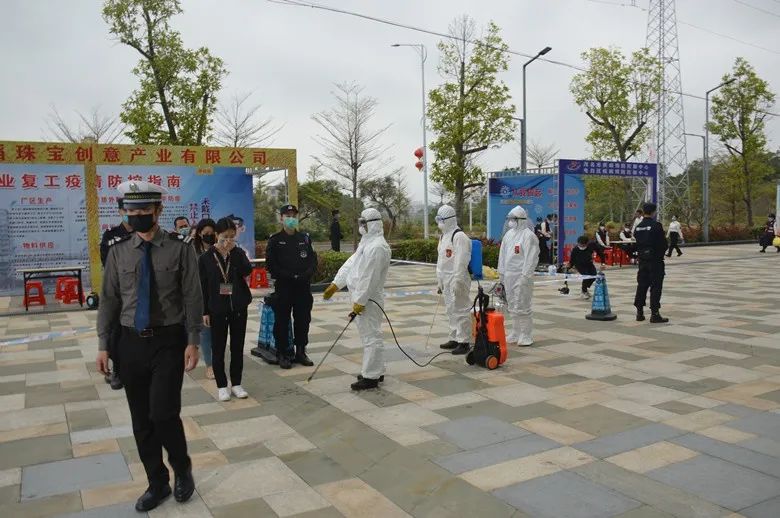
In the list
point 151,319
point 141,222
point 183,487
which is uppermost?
point 141,222

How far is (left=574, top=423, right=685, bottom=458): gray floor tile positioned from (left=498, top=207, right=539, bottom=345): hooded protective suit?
317cm

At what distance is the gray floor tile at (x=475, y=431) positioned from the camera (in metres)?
4.64

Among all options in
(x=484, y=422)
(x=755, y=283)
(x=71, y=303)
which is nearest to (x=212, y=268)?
(x=484, y=422)

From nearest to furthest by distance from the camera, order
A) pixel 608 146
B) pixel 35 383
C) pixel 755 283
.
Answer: pixel 35 383 → pixel 755 283 → pixel 608 146

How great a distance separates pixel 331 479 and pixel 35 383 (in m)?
4.07

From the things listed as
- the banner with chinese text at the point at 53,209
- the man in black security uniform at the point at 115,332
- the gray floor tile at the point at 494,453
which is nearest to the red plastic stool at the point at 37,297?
the banner with chinese text at the point at 53,209

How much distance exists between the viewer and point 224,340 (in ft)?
19.2

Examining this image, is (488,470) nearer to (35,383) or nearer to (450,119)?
(35,383)

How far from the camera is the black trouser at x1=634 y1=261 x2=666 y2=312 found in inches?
376

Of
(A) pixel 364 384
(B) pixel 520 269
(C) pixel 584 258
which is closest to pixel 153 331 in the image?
(A) pixel 364 384

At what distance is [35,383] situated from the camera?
21.3 feet

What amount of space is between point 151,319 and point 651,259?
8.11 metres

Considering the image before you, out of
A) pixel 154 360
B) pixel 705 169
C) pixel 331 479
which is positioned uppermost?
pixel 705 169

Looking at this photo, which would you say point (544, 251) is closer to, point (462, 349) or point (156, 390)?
point (462, 349)
